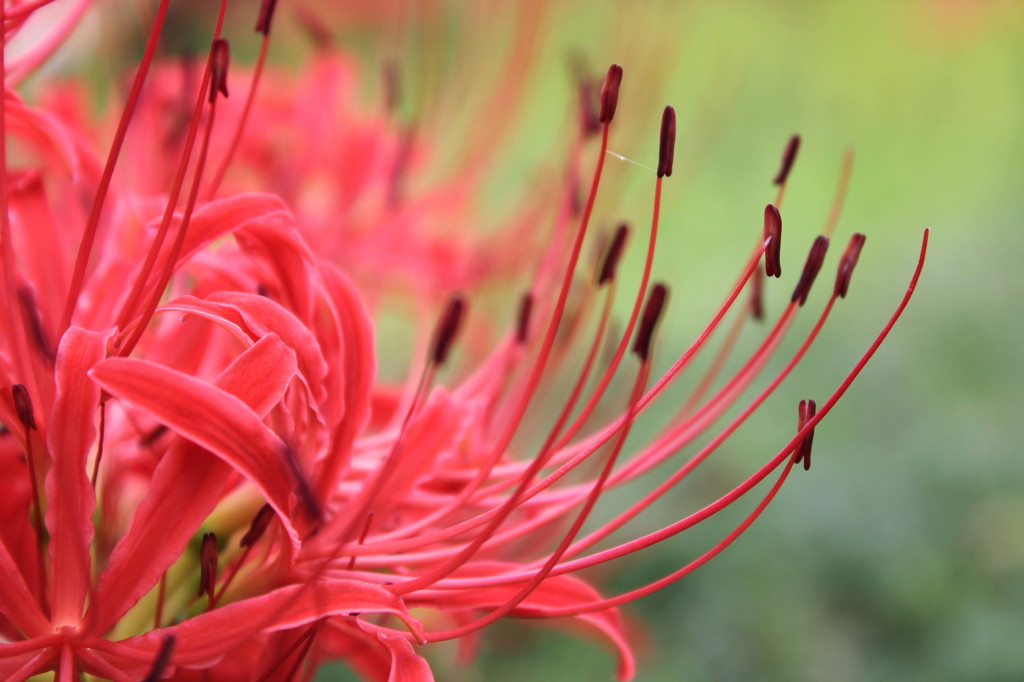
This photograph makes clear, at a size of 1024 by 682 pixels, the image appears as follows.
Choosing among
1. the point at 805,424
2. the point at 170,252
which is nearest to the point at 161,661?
the point at 170,252

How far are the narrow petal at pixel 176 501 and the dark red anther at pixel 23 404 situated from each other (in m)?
0.05

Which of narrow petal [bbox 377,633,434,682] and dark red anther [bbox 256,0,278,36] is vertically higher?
dark red anther [bbox 256,0,278,36]

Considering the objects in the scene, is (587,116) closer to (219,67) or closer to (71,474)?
(219,67)

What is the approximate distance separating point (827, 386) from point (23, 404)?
1.04 metres

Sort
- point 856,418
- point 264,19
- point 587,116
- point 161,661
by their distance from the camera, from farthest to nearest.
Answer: point 856,418, point 587,116, point 264,19, point 161,661

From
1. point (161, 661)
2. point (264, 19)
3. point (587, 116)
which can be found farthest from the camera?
point (587, 116)

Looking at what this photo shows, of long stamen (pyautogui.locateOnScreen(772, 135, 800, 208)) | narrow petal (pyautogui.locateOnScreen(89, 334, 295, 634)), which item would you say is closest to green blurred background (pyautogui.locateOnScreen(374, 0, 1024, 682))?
long stamen (pyautogui.locateOnScreen(772, 135, 800, 208))

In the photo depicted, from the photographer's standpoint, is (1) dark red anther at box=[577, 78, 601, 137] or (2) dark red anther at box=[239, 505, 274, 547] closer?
(2) dark red anther at box=[239, 505, 274, 547]

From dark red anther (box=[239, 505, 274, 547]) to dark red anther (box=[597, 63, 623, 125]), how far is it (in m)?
0.22

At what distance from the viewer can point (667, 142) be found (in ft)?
1.45

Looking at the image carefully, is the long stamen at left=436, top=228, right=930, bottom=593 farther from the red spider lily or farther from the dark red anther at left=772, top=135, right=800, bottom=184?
the dark red anther at left=772, top=135, right=800, bottom=184

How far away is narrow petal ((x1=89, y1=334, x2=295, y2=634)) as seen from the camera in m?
0.39

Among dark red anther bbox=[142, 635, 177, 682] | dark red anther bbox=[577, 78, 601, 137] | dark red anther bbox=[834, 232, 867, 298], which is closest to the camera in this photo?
dark red anther bbox=[142, 635, 177, 682]

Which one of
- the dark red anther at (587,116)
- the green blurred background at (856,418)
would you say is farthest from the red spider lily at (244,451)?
the green blurred background at (856,418)
